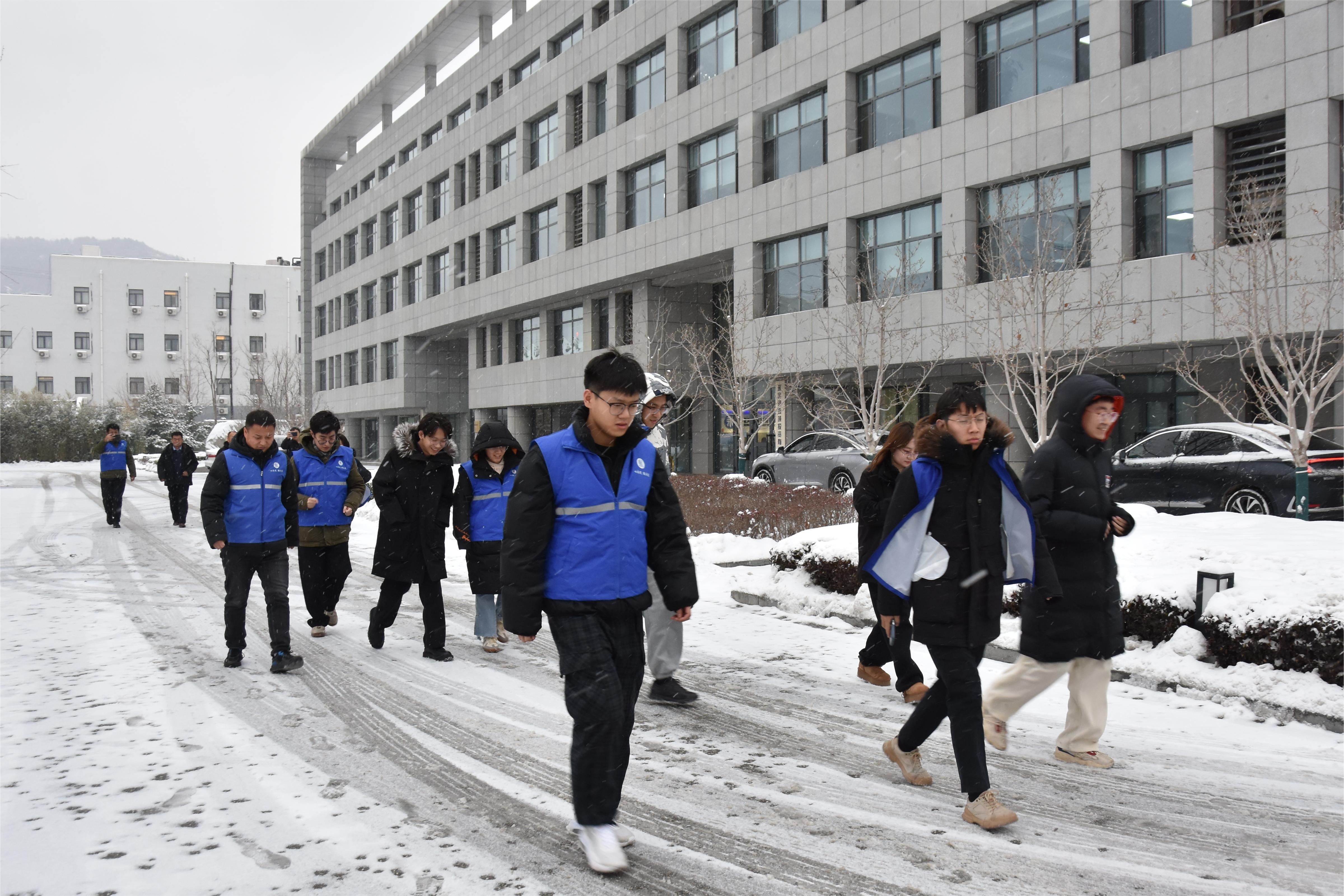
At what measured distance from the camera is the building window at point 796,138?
27.1 meters

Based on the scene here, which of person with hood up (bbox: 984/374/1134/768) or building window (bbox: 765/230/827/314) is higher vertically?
building window (bbox: 765/230/827/314)

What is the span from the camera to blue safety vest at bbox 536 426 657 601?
12.2 ft

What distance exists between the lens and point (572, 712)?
12.2 ft

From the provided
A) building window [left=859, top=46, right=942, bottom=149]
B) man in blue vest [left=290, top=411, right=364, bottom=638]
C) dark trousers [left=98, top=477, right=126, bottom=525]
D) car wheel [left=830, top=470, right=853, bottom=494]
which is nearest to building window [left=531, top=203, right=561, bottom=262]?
building window [left=859, top=46, right=942, bottom=149]

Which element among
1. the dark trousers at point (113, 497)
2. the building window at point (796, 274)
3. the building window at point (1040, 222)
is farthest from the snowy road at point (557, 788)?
the building window at point (796, 274)

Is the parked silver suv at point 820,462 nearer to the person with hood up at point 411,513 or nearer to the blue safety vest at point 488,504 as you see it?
the blue safety vest at point 488,504

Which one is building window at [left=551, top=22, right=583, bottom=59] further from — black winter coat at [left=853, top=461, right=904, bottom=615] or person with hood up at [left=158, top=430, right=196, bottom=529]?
black winter coat at [left=853, top=461, right=904, bottom=615]

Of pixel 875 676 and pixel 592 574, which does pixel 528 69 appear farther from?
pixel 592 574

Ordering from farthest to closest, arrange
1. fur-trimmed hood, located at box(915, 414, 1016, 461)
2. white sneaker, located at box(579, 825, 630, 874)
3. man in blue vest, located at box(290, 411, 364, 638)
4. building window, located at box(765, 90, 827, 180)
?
building window, located at box(765, 90, 827, 180) < man in blue vest, located at box(290, 411, 364, 638) < fur-trimmed hood, located at box(915, 414, 1016, 461) < white sneaker, located at box(579, 825, 630, 874)

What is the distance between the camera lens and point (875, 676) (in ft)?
21.3

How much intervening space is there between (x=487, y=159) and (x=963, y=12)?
25663 millimetres

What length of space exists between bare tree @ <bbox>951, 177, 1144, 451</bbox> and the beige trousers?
43.0ft

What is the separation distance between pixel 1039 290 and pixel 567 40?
87.9ft

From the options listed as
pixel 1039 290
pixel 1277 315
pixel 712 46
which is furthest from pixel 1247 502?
pixel 712 46
